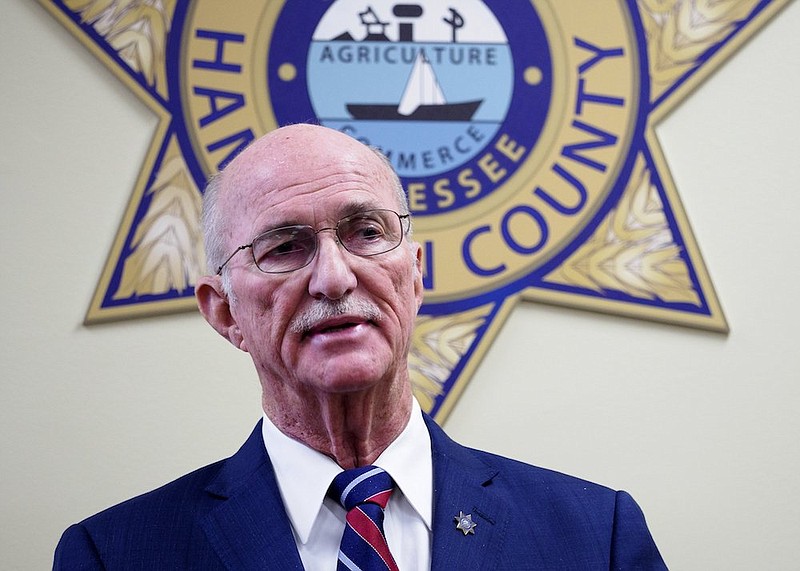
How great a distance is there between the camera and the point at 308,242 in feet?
4.57

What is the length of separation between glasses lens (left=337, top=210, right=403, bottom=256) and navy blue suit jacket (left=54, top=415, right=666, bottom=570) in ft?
1.05

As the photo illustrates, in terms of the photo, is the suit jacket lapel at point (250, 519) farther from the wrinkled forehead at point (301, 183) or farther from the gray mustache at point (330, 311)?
the wrinkled forehead at point (301, 183)

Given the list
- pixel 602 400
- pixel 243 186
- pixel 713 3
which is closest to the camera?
pixel 243 186

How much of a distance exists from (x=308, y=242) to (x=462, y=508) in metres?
0.44

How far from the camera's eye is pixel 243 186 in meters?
1.46

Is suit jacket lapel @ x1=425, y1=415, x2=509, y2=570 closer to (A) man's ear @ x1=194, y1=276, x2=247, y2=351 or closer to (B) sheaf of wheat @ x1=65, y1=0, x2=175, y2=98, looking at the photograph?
(A) man's ear @ x1=194, y1=276, x2=247, y2=351

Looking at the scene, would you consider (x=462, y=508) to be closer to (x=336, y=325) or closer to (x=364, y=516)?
(x=364, y=516)

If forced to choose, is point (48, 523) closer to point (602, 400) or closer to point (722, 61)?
point (602, 400)

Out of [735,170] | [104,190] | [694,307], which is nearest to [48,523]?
[104,190]

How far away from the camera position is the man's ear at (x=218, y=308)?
5.00 feet

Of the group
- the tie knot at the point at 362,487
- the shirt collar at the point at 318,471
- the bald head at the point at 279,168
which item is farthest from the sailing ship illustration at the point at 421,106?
the tie knot at the point at 362,487

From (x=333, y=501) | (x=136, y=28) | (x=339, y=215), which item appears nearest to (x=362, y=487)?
(x=333, y=501)

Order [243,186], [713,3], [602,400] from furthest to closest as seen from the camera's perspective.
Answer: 1. [713,3]
2. [602,400]
3. [243,186]

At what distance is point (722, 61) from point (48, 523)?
185 centimetres
